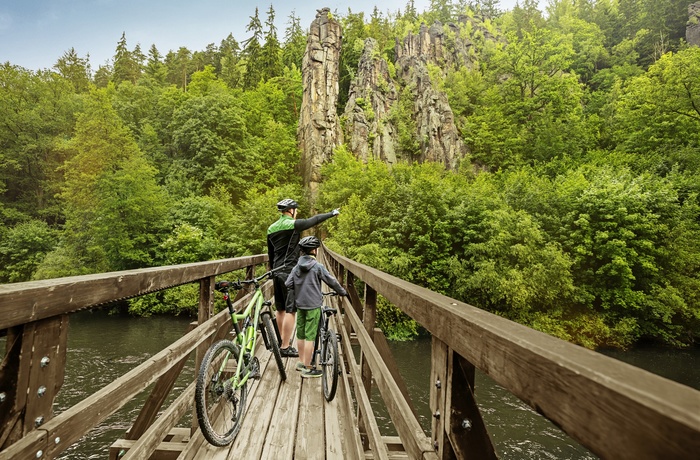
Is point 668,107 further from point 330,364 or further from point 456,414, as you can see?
point 456,414

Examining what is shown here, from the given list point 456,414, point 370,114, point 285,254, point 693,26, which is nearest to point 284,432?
point 285,254

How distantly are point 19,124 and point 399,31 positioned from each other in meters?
46.4

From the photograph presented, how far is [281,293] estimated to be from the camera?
4371mm

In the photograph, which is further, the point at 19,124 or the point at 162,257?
the point at 19,124

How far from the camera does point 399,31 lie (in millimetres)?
50969

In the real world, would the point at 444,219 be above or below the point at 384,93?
below

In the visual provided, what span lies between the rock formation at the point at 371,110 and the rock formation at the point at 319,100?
6.82 ft

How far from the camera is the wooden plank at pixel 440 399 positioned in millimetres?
1045

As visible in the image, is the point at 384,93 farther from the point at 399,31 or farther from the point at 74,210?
the point at 74,210

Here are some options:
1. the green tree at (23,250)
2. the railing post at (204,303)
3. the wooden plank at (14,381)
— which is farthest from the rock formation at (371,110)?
the wooden plank at (14,381)

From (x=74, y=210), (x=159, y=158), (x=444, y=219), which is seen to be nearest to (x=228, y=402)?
(x=444, y=219)

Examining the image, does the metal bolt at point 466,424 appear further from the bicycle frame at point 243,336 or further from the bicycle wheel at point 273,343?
the bicycle wheel at point 273,343

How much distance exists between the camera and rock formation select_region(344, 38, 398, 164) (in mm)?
36250

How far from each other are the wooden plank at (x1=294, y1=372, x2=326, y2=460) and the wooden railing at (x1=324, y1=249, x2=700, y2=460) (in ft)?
4.96
